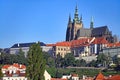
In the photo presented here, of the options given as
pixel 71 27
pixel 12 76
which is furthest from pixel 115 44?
pixel 12 76

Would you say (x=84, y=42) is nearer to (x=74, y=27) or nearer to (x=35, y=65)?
(x=74, y=27)

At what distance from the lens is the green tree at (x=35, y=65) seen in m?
48.6

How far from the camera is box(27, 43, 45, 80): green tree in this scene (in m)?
48.6

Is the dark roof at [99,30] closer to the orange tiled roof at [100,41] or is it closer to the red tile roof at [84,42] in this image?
the red tile roof at [84,42]

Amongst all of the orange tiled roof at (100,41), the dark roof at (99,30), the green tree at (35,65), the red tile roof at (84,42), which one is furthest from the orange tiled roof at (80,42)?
the green tree at (35,65)

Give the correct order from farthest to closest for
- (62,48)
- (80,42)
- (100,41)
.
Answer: (62,48), (80,42), (100,41)

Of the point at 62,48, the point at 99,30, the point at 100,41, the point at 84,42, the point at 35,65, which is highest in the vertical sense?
the point at 99,30

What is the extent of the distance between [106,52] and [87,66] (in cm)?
1727

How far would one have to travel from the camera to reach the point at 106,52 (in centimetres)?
13650

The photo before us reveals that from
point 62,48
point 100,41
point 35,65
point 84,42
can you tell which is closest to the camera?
point 35,65

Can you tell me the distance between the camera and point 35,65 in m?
49.1

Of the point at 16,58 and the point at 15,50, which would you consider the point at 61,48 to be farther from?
the point at 16,58

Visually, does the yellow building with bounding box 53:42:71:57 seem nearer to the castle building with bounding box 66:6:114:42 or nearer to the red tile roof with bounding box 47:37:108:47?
the red tile roof with bounding box 47:37:108:47

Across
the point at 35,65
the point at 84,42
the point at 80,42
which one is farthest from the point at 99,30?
the point at 35,65
